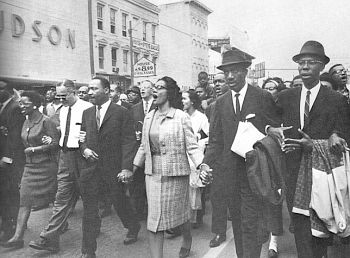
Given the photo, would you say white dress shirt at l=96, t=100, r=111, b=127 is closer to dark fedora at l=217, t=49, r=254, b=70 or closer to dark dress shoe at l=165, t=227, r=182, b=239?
dark fedora at l=217, t=49, r=254, b=70

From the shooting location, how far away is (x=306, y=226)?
299cm

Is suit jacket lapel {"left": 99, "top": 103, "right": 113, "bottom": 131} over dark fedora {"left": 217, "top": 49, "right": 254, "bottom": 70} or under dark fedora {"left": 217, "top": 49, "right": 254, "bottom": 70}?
under

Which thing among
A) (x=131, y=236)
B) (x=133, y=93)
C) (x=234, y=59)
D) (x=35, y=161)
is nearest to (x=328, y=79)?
(x=234, y=59)

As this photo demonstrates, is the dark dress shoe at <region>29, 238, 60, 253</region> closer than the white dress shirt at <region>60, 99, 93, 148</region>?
Yes

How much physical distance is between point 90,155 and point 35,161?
74cm

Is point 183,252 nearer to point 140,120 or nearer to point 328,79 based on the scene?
point 140,120

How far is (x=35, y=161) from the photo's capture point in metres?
4.13

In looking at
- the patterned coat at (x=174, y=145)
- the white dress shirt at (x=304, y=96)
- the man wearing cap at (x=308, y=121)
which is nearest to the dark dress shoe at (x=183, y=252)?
the patterned coat at (x=174, y=145)

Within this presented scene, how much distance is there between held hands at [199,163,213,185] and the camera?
10.4 feet

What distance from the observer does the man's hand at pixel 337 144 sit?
280cm

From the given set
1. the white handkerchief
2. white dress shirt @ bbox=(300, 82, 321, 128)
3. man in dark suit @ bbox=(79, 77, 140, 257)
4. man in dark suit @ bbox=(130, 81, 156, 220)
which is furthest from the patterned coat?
man in dark suit @ bbox=(130, 81, 156, 220)

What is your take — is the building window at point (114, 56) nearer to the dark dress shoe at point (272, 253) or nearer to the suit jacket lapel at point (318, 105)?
the suit jacket lapel at point (318, 105)

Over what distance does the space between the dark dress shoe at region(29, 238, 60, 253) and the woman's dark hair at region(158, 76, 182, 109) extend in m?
1.66

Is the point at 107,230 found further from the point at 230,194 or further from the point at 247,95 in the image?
the point at 247,95
